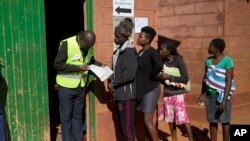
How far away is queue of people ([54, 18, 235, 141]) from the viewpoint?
16.1ft

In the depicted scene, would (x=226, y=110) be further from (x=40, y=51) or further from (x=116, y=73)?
(x=40, y=51)

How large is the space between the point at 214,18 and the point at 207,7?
0.28m

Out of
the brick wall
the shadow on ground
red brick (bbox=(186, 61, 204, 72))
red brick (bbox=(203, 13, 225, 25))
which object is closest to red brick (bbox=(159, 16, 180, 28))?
the brick wall

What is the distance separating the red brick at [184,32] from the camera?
25.6 ft

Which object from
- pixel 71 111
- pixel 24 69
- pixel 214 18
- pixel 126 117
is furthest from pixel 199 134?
pixel 24 69

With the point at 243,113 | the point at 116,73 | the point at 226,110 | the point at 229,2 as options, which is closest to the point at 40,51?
the point at 116,73

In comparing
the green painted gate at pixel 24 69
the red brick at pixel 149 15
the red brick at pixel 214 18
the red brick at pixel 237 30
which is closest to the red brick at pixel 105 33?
the red brick at pixel 149 15

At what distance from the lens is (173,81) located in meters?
5.57

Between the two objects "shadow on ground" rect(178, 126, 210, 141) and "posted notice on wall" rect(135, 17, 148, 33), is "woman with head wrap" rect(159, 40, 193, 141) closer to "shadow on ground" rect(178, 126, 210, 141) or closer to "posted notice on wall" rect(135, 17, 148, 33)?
"posted notice on wall" rect(135, 17, 148, 33)

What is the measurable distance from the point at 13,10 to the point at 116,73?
156 cm

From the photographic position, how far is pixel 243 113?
7.95 metres

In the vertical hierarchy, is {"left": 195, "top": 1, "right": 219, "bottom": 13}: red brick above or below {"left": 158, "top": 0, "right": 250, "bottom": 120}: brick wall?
above

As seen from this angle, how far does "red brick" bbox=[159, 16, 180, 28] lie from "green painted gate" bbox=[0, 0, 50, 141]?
382 centimetres

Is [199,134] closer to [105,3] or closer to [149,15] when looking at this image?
[149,15]
